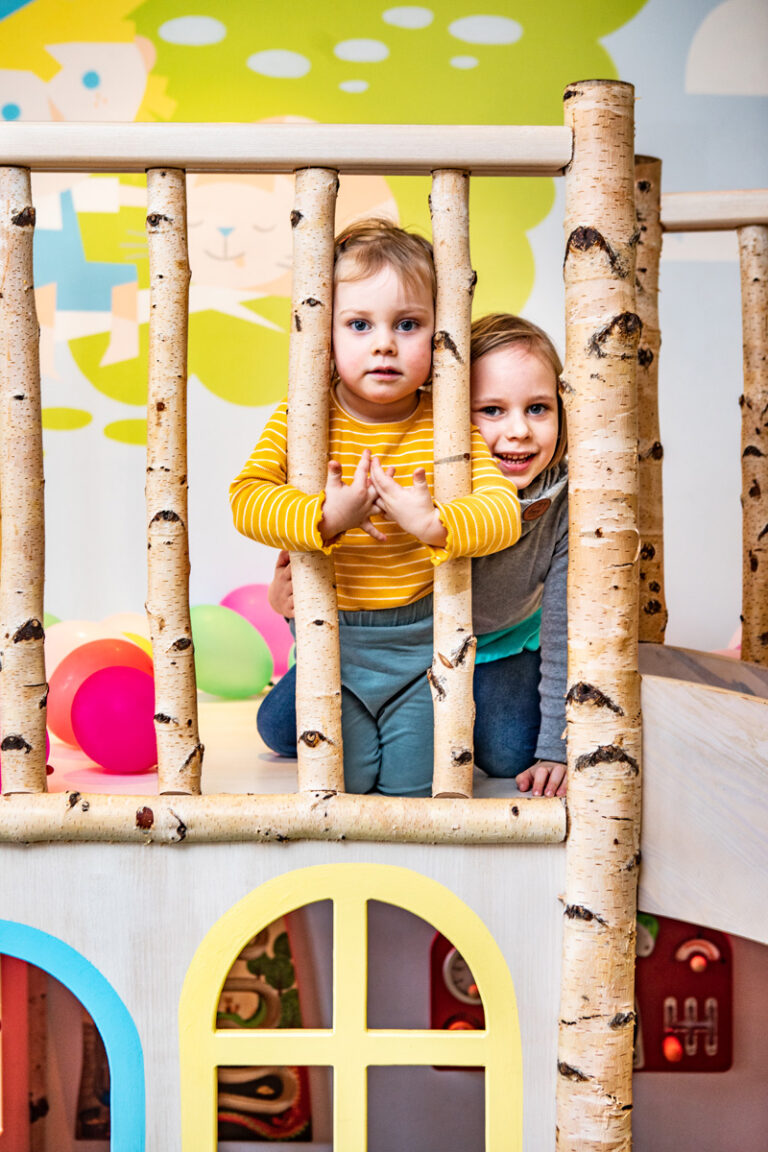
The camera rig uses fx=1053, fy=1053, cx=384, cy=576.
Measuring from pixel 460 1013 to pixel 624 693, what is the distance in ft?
1.71

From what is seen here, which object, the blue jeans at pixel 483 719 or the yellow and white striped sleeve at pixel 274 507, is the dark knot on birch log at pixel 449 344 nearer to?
the yellow and white striped sleeve at pixel 274 507

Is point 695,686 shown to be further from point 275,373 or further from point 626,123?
point 275,373

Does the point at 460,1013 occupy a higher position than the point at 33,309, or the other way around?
the point at 33,309

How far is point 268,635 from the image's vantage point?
240 cm

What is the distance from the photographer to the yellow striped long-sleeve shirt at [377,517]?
1069mm

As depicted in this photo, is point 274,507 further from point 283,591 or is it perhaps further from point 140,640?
point 140,640

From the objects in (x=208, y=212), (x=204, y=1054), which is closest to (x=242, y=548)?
(x=208, y=212)

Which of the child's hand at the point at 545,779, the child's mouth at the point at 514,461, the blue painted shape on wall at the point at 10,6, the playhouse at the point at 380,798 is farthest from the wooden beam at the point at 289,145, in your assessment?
the blue painted shape on wall at the point at 10,6

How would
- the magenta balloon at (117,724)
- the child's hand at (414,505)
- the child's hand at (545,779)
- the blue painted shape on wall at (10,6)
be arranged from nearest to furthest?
the child's hand at (414,505)
the child's hand at (545,779)
the magenta balloon at (117,724)
the blue painted shape on wall at (10,6)

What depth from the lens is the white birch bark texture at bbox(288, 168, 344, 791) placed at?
1069 millimetres

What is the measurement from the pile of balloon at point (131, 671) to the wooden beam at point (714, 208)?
1000 millimetres

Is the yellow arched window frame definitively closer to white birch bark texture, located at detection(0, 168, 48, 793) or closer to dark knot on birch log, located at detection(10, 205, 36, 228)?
white birch bark texture, located at detection(0, 168, 48, 793)

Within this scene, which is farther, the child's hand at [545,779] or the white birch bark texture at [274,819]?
the child's hand at [545,779]

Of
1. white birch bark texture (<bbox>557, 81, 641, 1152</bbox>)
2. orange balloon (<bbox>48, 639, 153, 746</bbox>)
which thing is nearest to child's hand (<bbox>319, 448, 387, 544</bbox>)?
white birch bark texture (<bbox>557, 81, 641, 1152</bbox>)
